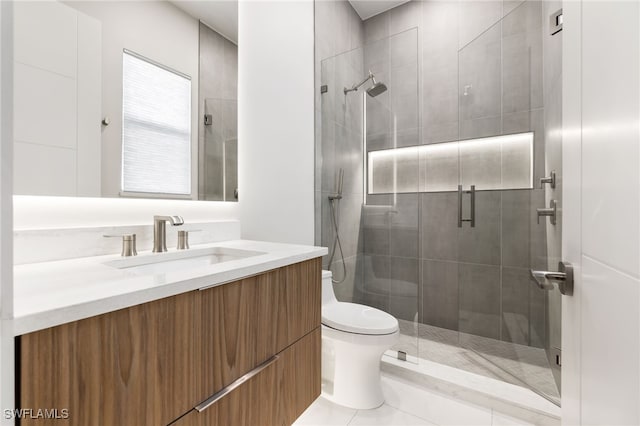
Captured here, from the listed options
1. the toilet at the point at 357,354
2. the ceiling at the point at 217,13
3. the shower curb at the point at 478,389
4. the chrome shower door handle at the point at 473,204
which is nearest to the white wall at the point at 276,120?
the ceiling at the point at 217,13

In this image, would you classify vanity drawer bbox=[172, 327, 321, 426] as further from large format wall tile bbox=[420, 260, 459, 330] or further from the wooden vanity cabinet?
large format wall tile bbox=[420, 260, 459, 330]

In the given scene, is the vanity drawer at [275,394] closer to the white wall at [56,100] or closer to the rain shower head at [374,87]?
the white wall at [56,100]

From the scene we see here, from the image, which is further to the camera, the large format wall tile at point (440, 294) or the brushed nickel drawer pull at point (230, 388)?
the large format wall tile at point (440, 294)

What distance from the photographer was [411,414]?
1.48 m

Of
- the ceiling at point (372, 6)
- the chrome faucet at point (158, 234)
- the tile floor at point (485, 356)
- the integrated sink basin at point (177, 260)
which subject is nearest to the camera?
the integrated sink basin at point (177, 260)

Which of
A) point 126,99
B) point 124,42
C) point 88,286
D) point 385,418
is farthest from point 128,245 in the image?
point 385,418

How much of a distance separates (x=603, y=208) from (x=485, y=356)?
1.81m

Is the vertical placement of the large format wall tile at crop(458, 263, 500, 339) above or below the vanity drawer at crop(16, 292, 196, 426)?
below

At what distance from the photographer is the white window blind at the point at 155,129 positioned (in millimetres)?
1246

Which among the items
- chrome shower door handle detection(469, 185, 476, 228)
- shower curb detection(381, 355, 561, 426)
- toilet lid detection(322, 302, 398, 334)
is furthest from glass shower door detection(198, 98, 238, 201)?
chrome shower door handle detection(469, 185, 476, 228)

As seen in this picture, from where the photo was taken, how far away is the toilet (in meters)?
1.48

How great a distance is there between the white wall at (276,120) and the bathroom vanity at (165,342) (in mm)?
808

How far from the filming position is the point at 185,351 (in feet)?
2.29

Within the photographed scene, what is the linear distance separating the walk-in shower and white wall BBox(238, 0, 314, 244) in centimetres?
14
